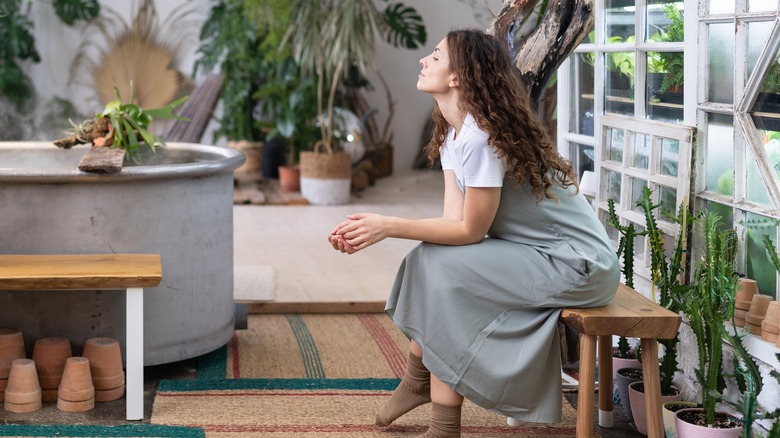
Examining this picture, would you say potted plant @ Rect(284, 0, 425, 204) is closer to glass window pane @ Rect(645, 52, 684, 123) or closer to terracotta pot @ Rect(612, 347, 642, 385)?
glass window pane @ Rect(645, 52, 684, 123)

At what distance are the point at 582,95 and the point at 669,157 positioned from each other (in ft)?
2.58

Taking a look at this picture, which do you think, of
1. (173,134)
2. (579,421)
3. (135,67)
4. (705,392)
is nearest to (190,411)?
(579,421)

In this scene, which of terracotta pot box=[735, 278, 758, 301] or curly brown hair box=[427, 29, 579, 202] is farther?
terracotta pot box=[735, 278, 758, 301]

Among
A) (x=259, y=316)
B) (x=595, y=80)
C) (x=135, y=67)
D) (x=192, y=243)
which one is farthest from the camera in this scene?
(x=135, y=67)

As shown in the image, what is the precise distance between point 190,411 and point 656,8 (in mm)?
1814

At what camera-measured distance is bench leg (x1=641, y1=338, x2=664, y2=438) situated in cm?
245

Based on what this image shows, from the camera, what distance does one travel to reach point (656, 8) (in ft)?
10.3

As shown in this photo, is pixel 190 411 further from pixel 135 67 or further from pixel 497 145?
pixel 135 67

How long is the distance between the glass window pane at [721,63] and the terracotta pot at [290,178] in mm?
5168

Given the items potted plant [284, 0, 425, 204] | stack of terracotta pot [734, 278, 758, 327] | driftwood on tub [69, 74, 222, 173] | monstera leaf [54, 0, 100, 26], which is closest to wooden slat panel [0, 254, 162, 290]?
stack of terracotta pot [734, 278, 758, 327]

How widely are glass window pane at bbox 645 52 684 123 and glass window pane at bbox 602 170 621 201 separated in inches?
11.6

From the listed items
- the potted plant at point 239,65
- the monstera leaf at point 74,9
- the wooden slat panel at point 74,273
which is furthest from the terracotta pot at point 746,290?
the monstera leaf at point 74,9

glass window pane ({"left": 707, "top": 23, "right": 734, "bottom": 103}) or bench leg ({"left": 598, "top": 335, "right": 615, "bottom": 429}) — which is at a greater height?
glass window pane ({"left": 707, "top": 23, "right": 734, "bottom": 103})

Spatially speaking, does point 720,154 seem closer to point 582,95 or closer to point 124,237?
point 582,95
